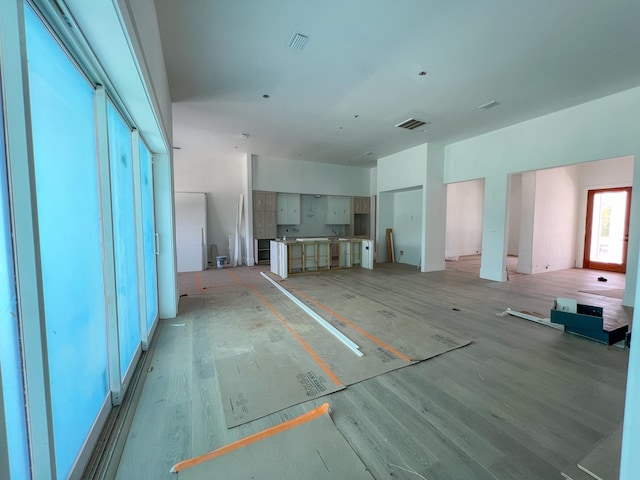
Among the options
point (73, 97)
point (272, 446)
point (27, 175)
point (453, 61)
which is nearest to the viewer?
point (27, 175)

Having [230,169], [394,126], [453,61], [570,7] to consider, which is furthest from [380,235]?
[570,7]

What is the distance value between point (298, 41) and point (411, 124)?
11.0ft

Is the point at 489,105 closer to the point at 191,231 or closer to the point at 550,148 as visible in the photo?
the point at 550,148

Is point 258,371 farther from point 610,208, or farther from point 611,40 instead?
point 610,208

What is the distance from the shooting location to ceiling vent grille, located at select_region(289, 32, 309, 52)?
2.76m

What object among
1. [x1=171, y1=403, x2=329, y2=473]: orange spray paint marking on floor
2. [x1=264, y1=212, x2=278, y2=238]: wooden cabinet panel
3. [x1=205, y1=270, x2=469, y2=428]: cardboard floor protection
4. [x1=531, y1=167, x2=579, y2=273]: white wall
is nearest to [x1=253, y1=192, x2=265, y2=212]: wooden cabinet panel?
[x1=264, y1=212, x2=278, y2=238]: wooden cabinet panel

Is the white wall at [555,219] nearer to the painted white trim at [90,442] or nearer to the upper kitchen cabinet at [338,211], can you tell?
the upper kitchen cabinet at [338,211]

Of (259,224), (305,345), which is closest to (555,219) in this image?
(305,345)

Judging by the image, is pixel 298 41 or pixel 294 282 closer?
pixel 298 41

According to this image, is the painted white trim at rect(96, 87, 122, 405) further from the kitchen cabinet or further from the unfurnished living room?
the kitchen cabinet

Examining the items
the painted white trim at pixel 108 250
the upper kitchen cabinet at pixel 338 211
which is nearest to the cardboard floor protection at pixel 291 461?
the painted white trim at pixel 108 250

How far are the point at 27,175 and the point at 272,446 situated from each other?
1.75 m

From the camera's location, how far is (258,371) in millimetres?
2287

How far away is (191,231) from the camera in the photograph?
23.5 ft
